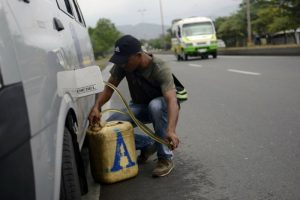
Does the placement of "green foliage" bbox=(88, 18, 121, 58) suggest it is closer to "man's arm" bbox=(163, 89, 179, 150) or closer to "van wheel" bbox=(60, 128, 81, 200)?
"man's arm" bbox=(163, 89, 179, 150)

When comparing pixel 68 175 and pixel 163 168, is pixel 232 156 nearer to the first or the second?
pixel 163 168

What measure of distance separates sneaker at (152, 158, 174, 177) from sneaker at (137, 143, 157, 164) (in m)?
0.29

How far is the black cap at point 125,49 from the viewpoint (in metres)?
3.88

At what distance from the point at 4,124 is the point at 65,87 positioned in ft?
3.15

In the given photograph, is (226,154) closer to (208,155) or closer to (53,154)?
(208,155)

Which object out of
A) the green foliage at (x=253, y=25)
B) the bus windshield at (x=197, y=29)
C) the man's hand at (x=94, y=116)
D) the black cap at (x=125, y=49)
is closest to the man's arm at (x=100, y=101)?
the man's hand at (x=94, y=116)

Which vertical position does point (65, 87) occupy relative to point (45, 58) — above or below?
below

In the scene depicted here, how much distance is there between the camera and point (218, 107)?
7707 mm

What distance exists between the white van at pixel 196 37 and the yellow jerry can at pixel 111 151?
73.8 feet

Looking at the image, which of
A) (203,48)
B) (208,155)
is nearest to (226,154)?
(208,155)

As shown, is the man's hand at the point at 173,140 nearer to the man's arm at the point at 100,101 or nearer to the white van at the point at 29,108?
the man's arm at the point at 100,101

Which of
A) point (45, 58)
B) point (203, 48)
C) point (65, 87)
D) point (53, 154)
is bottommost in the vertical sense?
point (203, 48)

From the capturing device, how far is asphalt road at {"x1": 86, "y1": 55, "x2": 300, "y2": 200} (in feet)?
11.9

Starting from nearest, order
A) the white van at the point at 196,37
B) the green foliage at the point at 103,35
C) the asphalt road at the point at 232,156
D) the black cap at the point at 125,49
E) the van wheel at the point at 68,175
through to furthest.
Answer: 1. the van wheel at the point at 68,175
2. the asphalt road at the point at 232,156
3. the black cap at the point at 125,49
4. the white van at the point at 196,37
5. the green foliage at the point at 103,35
